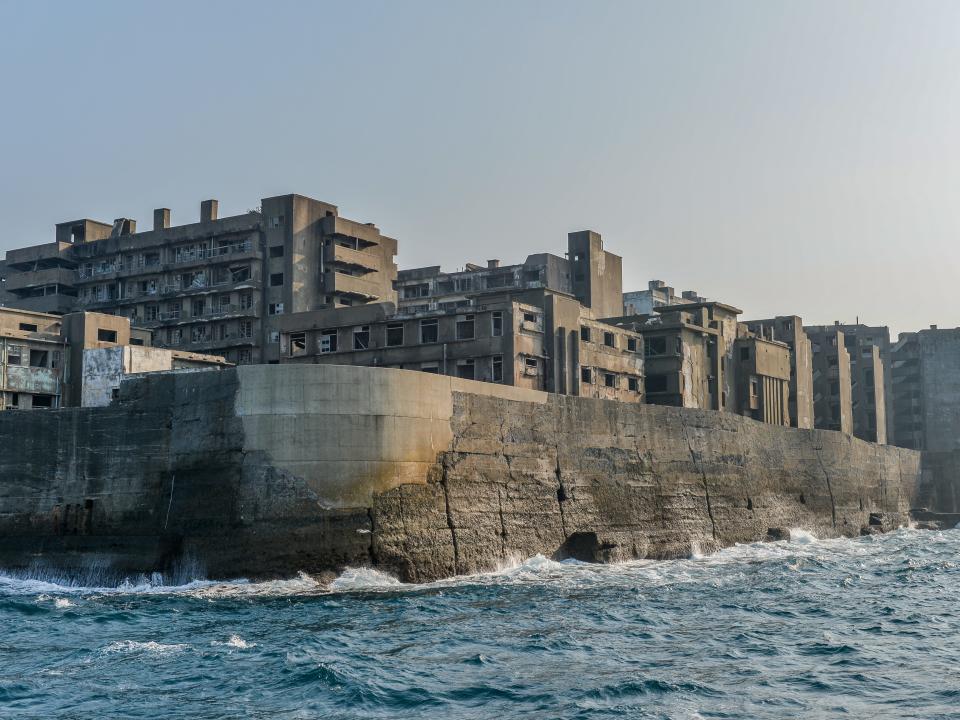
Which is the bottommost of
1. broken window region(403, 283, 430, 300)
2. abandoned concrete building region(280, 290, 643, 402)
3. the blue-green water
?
the blue-green water

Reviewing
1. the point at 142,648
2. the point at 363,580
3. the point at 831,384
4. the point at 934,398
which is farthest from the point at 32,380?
the point at 934,398

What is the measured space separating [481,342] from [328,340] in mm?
9672

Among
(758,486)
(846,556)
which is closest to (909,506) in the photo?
(758,486)

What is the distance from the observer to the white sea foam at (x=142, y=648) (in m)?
23.8

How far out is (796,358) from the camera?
3374 inches

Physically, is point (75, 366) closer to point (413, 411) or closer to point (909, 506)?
point (413, 411)

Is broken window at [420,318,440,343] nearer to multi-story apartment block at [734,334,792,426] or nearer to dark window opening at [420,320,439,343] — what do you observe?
dark window opening at [420,320,439,343]

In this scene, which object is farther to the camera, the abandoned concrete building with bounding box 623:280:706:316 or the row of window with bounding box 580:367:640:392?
the abandoned concrete building with bounding box 623:280:706:316

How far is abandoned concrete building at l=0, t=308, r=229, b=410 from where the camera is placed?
5841 centimetres

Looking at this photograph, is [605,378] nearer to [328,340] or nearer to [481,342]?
[481,342]

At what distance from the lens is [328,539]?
34344mm

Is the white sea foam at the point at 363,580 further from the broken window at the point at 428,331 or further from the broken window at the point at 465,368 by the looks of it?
the broken window at the point at 428,331

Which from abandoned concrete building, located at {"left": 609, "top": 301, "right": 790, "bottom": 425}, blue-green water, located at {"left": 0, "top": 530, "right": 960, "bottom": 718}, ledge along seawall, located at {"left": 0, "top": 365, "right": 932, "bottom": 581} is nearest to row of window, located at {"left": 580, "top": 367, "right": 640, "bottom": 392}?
abandoned concrete building, located at {"left": 609, "top": 301, "right": 790, "bottom": 425}

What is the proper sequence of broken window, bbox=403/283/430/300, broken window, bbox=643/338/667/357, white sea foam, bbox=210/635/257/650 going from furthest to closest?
broken window, bbox=403/283/430/300
broken window, bbox=643/338/667/357
white sea foam, bbox=210/635/257/650
